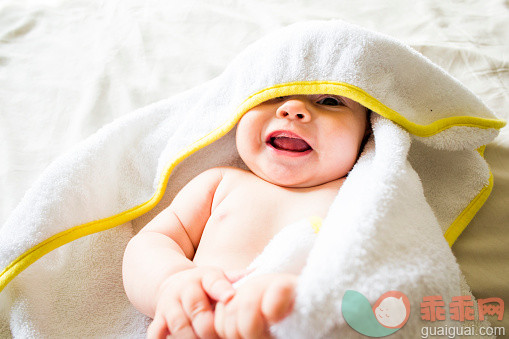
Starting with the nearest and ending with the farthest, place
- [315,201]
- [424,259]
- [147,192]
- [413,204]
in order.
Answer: [424,259]
[413,204]
[315,201]
[147,192]

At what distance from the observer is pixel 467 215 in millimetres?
971

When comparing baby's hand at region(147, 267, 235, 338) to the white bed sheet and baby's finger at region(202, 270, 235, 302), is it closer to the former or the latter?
baby's finger at region(202, 270, 235, 302)

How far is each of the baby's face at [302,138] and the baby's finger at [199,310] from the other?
1.18ft

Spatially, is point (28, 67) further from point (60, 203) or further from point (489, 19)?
point (489, 19)

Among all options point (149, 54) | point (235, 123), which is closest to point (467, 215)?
point (235, 123)

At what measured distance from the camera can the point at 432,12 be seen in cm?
152

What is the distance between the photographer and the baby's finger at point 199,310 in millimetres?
586

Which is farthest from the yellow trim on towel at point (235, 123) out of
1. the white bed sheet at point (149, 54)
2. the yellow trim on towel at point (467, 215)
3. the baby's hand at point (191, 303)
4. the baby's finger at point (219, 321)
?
the baby's finger at point (219, 321)

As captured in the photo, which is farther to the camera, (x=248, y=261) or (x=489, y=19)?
(x=489, y=19)

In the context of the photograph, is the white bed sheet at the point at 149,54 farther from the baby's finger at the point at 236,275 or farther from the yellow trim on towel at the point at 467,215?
the baby's finger at the point at 236,275

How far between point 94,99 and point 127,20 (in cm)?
42

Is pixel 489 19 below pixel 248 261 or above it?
above

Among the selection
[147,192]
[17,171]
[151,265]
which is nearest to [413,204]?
Answer: [151,265]

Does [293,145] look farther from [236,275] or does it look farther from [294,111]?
[236,275]
